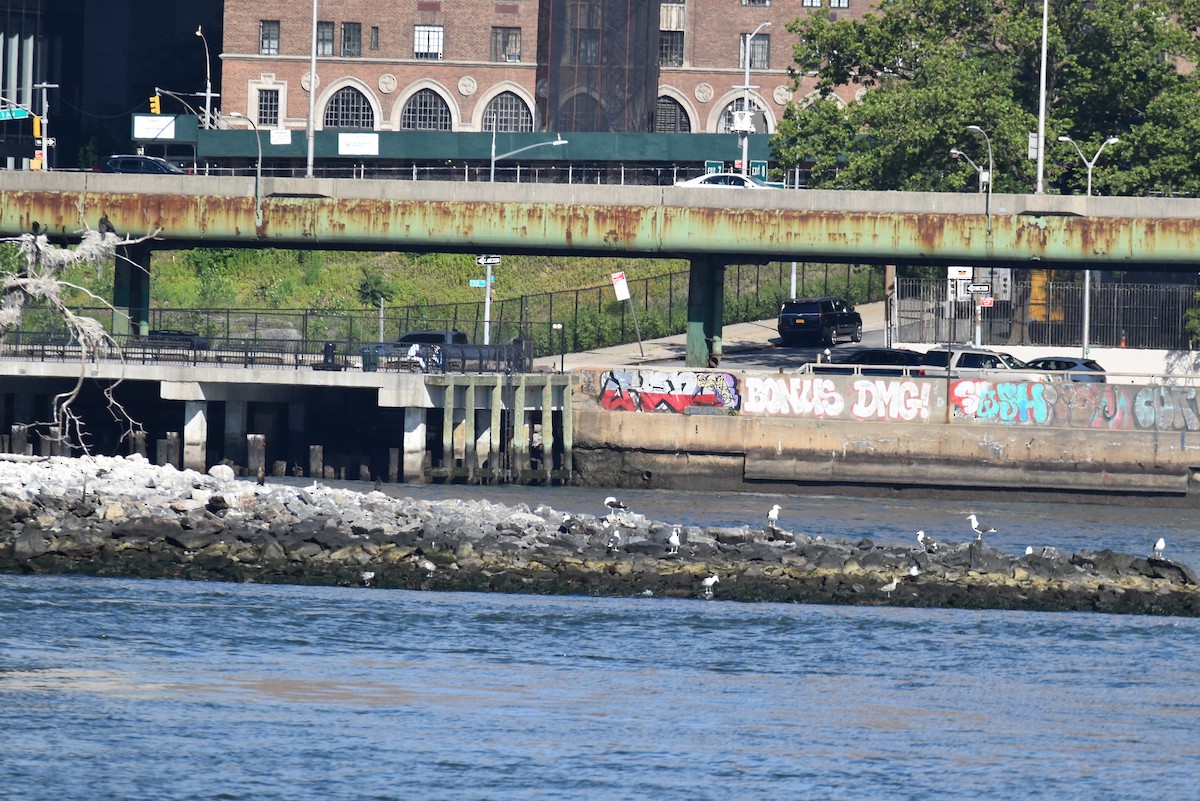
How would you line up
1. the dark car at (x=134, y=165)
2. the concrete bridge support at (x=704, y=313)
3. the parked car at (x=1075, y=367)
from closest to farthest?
the parked car at (x=1075, y=367) → the concrete bridge support at (x=704, y=313) → the dark car at (x=134, y=165)

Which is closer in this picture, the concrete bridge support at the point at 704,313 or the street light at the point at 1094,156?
the concrete bridge support at the point at 704,313

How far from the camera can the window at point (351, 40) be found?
109812mm

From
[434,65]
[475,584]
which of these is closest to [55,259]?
[475,584]

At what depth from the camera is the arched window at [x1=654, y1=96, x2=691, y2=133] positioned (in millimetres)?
111938

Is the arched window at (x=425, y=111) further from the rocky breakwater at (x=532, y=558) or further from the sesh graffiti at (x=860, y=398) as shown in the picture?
the rocky breakwater at (x=532, y=558)

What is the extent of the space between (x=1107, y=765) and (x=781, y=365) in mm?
43471

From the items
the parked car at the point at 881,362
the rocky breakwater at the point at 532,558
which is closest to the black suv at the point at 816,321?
the parked car at the point at 881,362

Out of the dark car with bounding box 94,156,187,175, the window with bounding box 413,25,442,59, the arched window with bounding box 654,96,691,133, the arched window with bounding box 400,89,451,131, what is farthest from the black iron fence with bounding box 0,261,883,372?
the window with bounding box 413,25,442,59

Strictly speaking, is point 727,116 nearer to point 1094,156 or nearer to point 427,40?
point 427,40

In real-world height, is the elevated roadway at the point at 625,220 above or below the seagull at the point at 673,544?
above

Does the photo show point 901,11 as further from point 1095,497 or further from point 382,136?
point 382,136

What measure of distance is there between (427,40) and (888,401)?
5973 centimetres

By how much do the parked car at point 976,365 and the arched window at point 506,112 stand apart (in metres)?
52.2

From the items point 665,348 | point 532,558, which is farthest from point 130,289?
point 532,558
